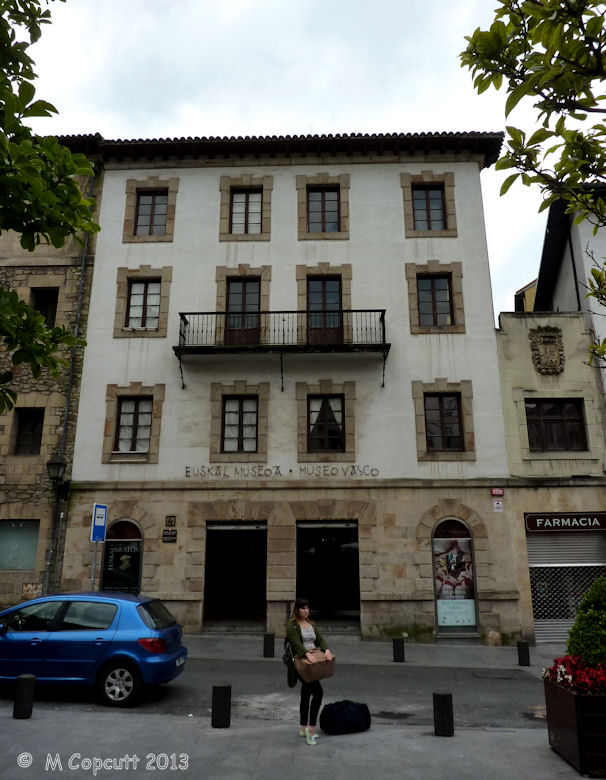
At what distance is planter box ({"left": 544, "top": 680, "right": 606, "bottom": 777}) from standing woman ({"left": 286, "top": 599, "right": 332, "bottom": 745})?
105 inches

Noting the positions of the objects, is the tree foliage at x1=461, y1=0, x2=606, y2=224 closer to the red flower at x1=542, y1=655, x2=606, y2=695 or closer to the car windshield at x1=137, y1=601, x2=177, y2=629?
the red flower at x1=542, y1=655, x2=606, y2=695

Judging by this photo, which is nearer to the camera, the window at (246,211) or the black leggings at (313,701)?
the black leggings at (313,701)

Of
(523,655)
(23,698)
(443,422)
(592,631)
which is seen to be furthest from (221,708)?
(443,422)

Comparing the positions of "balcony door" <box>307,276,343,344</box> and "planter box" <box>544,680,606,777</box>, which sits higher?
"balcony door" <box>307,276,343,344</box>

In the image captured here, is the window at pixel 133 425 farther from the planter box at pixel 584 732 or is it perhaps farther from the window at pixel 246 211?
the planter box at pixel 584 732

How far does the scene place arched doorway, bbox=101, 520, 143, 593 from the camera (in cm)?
1608

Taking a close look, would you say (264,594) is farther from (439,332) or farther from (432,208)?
(432,208)

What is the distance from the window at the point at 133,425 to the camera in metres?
17.0

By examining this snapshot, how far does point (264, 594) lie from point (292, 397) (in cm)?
611

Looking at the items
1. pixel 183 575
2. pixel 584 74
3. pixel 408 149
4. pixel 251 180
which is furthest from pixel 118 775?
pixel 408 149

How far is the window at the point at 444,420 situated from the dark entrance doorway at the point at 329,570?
3.24 meters

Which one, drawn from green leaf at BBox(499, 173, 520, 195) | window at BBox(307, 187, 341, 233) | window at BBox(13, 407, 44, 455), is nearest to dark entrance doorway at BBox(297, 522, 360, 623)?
window at BBox(13, 407, 44, 455)

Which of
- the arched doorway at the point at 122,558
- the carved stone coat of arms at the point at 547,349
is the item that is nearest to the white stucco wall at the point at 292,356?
the carved stone coat of arms at the point at 547,349

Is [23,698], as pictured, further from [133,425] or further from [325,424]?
[325,424]
